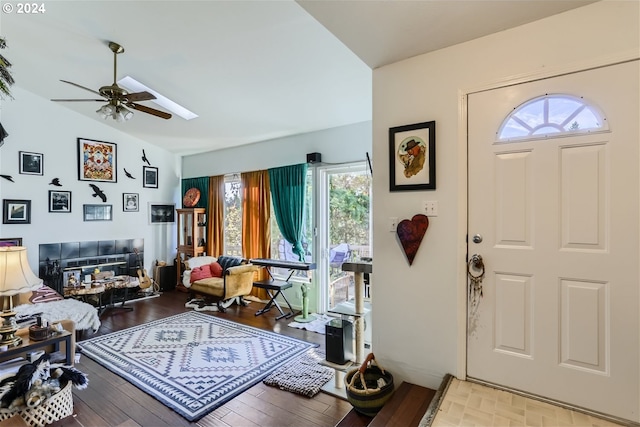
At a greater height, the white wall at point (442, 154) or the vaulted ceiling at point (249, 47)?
the vaulted ceiling at point (249, 47)

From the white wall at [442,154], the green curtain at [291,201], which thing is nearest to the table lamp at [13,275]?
the white wall at [442,154]

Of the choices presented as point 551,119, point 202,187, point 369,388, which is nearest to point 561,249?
point 551,119

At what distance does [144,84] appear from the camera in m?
3.84

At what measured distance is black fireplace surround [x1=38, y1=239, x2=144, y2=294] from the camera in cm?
473

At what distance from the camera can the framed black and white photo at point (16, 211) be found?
437 centimetres

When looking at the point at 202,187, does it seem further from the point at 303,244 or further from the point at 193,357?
the point at 193,357

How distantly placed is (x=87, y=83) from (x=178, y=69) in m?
1.56

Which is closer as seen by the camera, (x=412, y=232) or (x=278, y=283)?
(x=412, y=232)

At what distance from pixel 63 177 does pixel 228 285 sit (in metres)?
3.11

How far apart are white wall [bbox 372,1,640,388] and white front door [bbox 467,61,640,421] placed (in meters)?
0.09

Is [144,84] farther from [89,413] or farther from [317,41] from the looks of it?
[89,413]

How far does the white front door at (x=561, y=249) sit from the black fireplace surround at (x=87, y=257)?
5.67 meters

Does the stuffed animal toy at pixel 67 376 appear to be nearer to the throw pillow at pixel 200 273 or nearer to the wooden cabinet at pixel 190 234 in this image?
the throw pillow at pixel 200 273

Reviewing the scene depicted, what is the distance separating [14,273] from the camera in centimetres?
202
